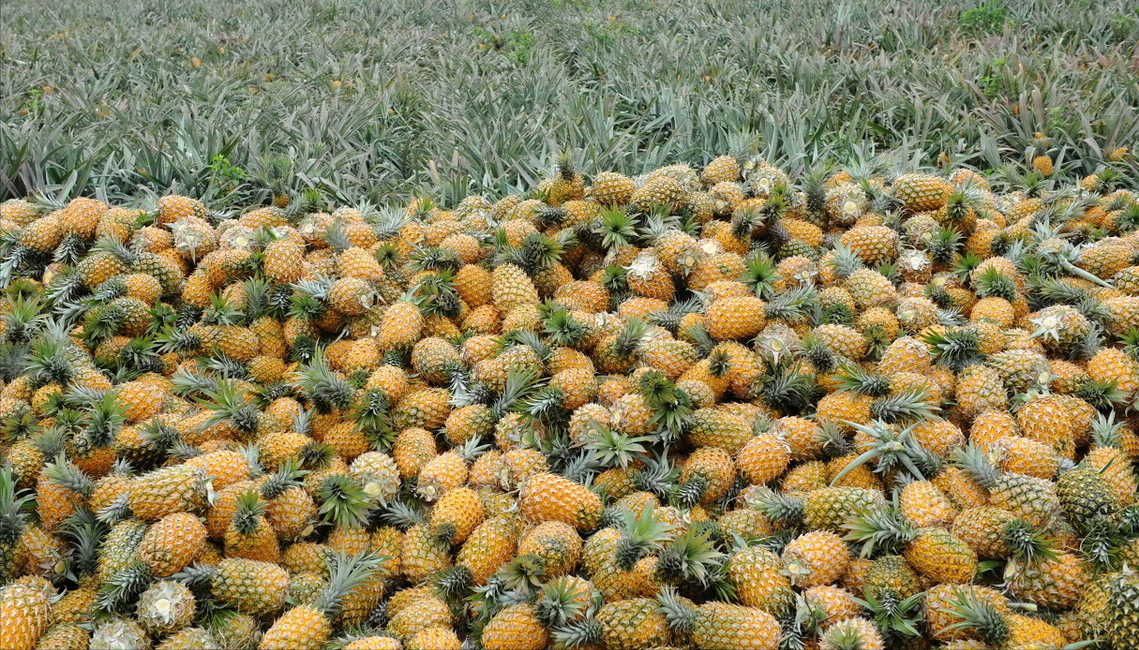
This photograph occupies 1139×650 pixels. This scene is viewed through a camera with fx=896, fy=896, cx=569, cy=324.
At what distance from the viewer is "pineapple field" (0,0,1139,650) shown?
186cm

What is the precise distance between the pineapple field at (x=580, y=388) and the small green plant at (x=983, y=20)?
5.92 feet

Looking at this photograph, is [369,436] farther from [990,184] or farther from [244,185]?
[990,184]

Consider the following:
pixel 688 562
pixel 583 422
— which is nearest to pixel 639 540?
pixel 688 562

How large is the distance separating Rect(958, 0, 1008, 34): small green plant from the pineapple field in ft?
5.92

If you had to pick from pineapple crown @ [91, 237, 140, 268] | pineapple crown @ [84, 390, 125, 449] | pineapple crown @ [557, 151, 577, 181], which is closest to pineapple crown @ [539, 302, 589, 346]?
pineapple crown @ [557, 151, 577, 181]

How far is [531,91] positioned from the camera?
5.18 meters

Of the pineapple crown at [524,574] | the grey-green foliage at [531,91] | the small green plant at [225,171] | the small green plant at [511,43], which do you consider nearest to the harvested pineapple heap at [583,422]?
the pineapple crown at [524,574]

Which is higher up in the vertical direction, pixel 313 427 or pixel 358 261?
pixel 358 261

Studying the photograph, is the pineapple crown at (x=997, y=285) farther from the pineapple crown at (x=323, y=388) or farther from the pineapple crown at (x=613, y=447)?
Result: the pineapple crown at (x=323, y=388)

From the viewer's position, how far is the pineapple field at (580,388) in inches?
73.2

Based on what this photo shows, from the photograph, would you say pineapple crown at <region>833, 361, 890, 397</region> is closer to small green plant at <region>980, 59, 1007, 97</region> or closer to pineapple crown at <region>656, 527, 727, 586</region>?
pineapple crown at <region>656, 527, 727, 586</region>

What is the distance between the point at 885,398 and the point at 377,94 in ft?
12.7

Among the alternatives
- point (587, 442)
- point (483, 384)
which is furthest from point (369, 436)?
point (587, 442)

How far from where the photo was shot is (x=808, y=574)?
6.12ft
